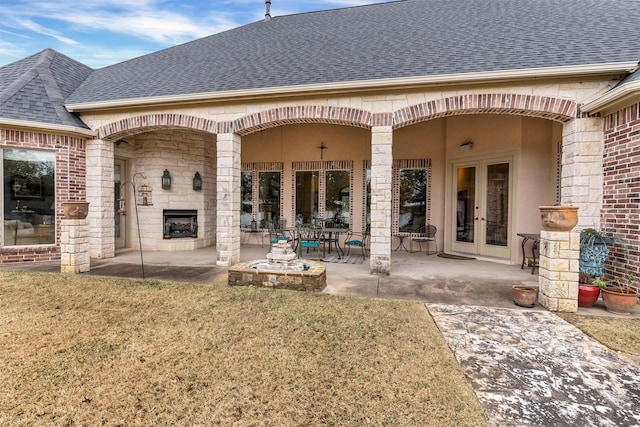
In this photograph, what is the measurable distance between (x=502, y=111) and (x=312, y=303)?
4332mm

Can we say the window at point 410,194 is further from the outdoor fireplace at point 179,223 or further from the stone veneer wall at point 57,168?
the stone veneer wall at point 57,168

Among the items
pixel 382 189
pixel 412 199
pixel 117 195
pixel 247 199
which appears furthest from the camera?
pixel 247 199

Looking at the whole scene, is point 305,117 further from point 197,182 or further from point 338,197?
point 197,182

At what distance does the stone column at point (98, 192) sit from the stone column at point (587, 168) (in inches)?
349

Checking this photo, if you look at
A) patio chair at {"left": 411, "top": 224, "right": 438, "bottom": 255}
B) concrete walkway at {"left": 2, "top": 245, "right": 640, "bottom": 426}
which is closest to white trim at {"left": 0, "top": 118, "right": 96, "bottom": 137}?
concrete walkway at {"left": 2, "top": 245, "right": 640, "bottom": 426}

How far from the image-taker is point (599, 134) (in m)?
4.51

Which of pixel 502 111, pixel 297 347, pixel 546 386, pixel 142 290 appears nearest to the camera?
pixel 546 386

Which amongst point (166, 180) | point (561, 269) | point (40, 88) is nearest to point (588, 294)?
point (561, 269)

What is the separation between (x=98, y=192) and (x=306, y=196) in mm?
5053

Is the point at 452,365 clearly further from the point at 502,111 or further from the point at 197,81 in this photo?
the point at 197,81

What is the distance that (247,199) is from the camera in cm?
947

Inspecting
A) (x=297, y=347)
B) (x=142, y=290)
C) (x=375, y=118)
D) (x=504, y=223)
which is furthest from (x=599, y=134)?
(x=142, y=290)

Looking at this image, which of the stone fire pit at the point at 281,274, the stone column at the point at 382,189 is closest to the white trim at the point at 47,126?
the stone fire pit at the point at 281,274

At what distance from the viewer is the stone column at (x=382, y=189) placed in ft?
16.8
